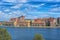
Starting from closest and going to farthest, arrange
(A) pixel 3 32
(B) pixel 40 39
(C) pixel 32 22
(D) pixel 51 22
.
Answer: (B) pixel 40 39 < (A) pixel 3 32 < (D) pixel 51 22 < (C) pixel 32 22

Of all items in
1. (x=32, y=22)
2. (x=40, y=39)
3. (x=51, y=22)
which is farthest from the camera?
(x=32, y=22)

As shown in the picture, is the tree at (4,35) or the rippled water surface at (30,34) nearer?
the tree at (4,35)

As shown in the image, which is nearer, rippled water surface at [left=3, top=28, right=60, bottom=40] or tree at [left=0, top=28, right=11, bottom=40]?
tree at [left=0, top=28, right=11, bottom=40]

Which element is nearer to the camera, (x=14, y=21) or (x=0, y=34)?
(x=0, y=34)

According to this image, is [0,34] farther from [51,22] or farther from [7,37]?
[51,22]

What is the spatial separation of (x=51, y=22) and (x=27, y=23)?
1.60 meters

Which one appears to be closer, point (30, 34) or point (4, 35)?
point (4, 35)

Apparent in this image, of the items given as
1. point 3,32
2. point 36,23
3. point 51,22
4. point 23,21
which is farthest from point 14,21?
point 3,32

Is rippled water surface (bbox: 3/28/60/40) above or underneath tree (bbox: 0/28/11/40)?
underneath

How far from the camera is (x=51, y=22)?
32.3 ft

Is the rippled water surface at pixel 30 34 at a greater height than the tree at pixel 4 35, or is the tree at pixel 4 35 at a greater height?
the tree at pixel 4 35

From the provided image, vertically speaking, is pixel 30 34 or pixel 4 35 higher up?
pixel 4 35

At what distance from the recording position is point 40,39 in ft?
7.67

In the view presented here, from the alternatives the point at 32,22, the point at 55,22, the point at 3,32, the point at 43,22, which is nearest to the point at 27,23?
the point at 32,22
